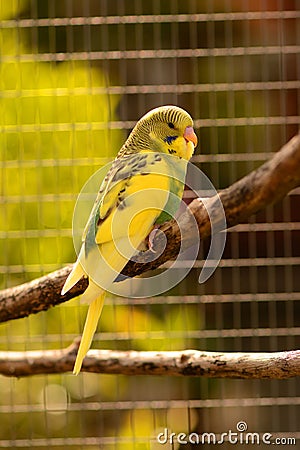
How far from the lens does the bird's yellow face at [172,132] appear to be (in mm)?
782

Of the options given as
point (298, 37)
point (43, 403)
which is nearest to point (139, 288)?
point (43, 403)

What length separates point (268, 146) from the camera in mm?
1328

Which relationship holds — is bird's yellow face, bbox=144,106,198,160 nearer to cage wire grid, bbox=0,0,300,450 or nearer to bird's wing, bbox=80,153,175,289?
bird's wing, bbox=80,153,175,289

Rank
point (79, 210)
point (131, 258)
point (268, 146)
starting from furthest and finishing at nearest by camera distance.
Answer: point (268, 146)
point (79, 210)
point (131, 258)

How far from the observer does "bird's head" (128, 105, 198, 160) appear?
0.78 meters

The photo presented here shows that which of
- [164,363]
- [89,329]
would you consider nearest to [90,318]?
[89,329]

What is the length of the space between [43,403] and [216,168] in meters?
0.44

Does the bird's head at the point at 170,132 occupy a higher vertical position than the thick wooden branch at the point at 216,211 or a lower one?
higher

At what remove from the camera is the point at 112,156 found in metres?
1.26

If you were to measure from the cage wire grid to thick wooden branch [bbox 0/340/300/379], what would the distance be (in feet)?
0.77

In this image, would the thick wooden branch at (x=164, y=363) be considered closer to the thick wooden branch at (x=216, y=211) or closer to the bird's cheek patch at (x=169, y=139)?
the thick wooden branch at (x=216, y=211)

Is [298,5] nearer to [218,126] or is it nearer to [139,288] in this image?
[218,126]

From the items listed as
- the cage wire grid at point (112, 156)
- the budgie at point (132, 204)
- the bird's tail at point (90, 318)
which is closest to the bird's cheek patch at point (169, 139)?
the budgie at point (132, 204)

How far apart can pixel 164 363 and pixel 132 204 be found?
22cm
